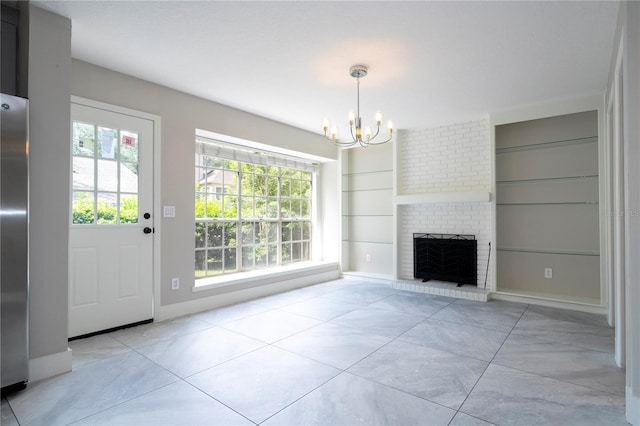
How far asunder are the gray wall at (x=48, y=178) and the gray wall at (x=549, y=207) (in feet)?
15.9

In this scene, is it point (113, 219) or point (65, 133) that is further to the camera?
point (113, 219)

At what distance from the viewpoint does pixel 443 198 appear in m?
4.68

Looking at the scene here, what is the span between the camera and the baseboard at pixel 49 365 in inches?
85.9

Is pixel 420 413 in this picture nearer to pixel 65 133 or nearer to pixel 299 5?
pixel 299 5

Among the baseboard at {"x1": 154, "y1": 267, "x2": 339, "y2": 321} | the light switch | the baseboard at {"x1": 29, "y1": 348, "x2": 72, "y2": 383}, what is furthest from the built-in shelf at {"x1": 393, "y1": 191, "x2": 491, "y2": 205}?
the baseboard at {"x1": 29, "y1": 348, "x2": 72, "y2": 383}

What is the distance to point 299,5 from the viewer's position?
216 centimetres

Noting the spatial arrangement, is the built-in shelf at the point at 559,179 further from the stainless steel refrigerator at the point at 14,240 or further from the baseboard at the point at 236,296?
the stainless steel refrigerator at the point at 14,240

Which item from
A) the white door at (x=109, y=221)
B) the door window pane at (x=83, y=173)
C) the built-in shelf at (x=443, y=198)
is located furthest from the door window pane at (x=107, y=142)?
the built-in shelf at (x=443, y=198)

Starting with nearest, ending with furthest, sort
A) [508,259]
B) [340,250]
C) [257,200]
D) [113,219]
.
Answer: [113,219], [508,259], [257,200], [340,250]

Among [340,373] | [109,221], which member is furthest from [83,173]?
[340,373]

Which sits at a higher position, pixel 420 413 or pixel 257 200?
pixel 257 200

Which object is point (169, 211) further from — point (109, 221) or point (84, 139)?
point (84, 139)

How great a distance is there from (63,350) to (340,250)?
4.20 m

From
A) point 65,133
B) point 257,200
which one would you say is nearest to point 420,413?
point 65,133
